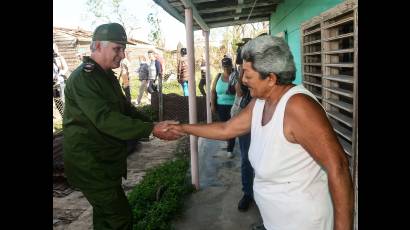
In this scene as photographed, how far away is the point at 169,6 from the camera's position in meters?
5.59

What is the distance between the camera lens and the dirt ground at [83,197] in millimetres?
4837

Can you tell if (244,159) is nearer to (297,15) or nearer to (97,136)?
(97,136)

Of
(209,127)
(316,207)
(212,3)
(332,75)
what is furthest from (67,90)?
(212,3)

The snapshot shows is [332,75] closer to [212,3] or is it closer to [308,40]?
[308,40]

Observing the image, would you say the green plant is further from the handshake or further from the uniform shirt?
the handshake

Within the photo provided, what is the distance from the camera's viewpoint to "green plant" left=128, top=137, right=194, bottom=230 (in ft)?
14.3

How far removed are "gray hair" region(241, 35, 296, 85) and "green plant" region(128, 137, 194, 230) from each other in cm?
279

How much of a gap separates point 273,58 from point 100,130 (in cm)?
161

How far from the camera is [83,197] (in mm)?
5762

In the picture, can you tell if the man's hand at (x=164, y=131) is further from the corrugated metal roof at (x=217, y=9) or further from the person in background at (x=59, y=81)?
the person in background at (x=59, y=81)

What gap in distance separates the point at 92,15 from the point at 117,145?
3648 centimetres

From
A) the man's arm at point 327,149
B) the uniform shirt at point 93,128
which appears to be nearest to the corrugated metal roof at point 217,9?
the uniform shirt at point 93,128

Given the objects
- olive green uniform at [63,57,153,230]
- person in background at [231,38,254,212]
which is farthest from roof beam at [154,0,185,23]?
olive green uniform at [63,57,153,230]

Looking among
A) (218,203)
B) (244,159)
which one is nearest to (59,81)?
(218,203)
